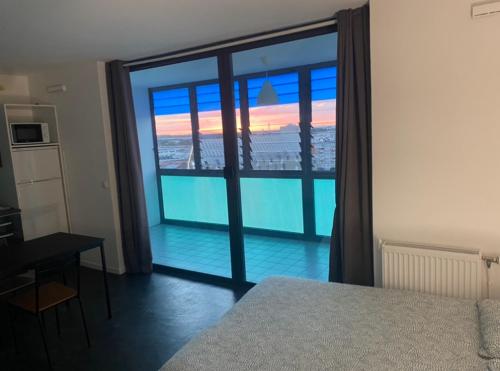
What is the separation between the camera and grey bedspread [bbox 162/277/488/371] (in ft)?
5.73

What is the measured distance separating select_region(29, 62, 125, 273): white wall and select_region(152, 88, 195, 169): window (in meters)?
0.67

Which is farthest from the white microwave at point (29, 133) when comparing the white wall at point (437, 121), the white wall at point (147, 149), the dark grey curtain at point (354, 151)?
the white wall at point (437, 121)

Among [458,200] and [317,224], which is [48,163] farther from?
[458,200]

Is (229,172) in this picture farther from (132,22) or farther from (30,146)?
(30,146)

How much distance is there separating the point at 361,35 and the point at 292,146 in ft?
3.92

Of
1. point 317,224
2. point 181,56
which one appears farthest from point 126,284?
point 181,56

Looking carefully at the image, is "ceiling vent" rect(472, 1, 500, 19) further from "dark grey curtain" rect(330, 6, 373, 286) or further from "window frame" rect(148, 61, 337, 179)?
"window frame" rect(148, 61, 337, 179)

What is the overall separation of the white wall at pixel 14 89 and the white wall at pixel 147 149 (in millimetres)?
1473

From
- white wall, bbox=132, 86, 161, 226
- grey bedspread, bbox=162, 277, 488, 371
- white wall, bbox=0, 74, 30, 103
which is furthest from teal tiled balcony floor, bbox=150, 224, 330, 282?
white wall, bbox=0, 74, 30, 103

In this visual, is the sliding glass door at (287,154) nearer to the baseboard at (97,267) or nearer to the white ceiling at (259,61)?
the white ceiling at (259,61)

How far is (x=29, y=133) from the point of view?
14.3 ft

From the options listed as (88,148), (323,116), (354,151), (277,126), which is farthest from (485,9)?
(88,148)

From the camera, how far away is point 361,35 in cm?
278

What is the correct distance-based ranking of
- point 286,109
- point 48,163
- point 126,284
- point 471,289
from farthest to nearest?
point 48,163
point 126,284
point 286,109
point 471,289
